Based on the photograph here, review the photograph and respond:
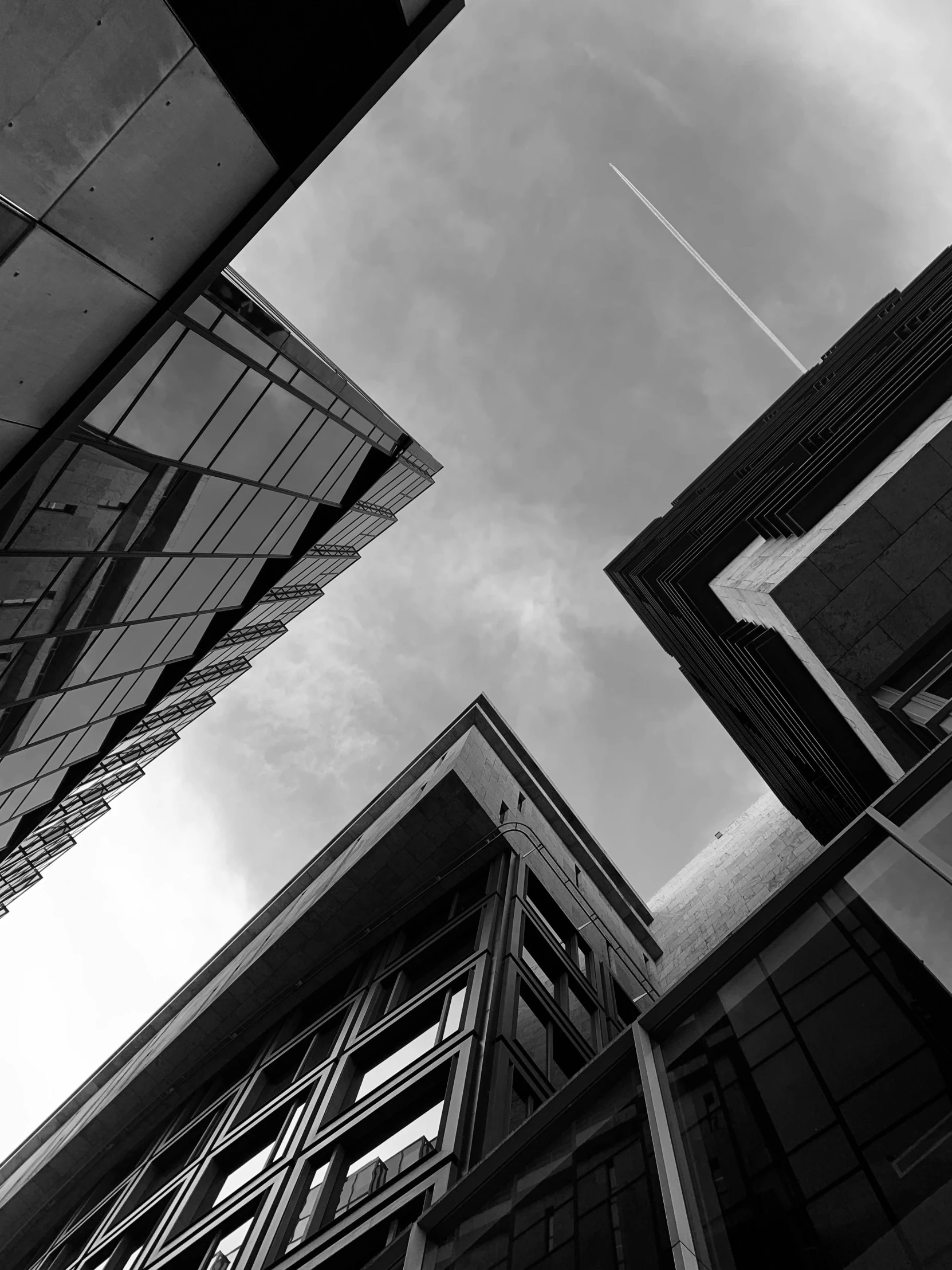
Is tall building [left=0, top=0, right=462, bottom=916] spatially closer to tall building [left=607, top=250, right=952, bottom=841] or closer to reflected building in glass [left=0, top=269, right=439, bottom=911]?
reflected building in glass [left=0, top=269, right=439, bottom=911]

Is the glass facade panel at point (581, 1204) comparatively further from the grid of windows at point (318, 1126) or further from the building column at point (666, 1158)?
the grid of windows at point (318, 1126)

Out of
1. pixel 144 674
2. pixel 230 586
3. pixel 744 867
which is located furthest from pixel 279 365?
pixel 744 867

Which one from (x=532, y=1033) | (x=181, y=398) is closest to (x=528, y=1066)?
(x=532, y=1033)

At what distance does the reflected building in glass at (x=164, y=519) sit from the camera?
1353 centimetres

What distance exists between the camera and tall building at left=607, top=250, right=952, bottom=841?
59.9 feet

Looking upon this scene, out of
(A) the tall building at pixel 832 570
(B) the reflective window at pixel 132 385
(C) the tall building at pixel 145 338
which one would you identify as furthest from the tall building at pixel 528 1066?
(B) the reflective window at pixel 132 385

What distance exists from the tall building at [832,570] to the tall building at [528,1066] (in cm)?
682

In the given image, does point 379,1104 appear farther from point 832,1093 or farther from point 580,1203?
point 832,1093

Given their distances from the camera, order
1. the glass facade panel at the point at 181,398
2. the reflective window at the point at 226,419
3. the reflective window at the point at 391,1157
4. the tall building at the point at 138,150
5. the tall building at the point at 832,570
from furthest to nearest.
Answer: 1. the reflective window at the point at 391,1157
2. the tall building at the point at 832,570
3. the reflective window at the point at 226,419
4. the glass facade panel at the point at 181,398
5. the tall building at the point at 138,150

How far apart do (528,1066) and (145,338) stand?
67.7 feet

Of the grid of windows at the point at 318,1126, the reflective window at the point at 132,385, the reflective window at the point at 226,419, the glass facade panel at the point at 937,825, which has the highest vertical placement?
the reflective window at the point at 226,419

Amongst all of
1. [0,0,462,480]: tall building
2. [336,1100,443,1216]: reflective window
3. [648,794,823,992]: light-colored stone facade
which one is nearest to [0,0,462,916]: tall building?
[0,0,462,480]: tall building

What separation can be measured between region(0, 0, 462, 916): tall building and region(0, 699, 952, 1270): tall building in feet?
39.0

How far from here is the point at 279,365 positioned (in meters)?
17.6
